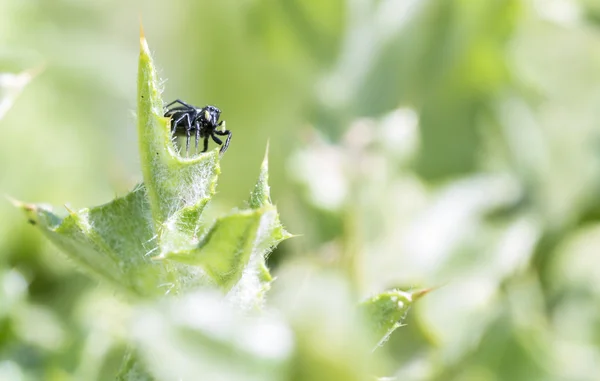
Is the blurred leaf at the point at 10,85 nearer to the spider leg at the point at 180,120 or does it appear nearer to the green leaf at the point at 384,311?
the spider leg at the point at 180,120

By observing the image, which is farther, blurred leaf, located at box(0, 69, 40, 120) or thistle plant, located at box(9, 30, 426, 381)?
blurred leaf, located at box(0, 69, 40, 120)

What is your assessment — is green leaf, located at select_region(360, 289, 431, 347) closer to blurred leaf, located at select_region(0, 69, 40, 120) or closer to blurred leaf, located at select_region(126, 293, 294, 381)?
blurred leaf, located at select_region(126, 293, 294, 381)

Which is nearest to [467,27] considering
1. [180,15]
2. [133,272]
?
[180,15]

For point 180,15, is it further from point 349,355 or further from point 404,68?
point 349,355

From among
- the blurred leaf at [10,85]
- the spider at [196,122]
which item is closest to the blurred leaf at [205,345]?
the spider at [196,122]

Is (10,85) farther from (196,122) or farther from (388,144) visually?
(388,144)

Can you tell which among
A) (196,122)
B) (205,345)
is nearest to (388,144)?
(196,122)

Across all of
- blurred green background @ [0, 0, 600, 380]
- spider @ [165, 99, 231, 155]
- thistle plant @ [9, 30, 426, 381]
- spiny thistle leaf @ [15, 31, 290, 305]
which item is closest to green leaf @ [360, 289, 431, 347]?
thistle plant @ [9, 30, 426, 381]
